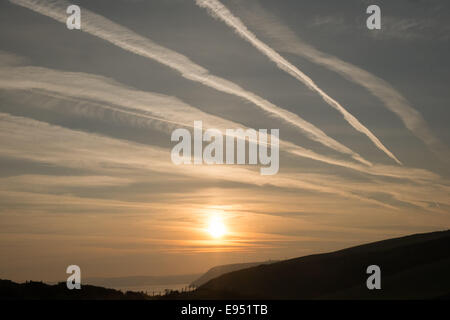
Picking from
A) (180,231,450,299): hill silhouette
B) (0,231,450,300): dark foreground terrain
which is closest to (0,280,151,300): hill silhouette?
(0,231,450,300): dark foreground terrain

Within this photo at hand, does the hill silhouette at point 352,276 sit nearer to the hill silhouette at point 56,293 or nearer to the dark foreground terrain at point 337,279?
the dark foreground terrain at point 337,279

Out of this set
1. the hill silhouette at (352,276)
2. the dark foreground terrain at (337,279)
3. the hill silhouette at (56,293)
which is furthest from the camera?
the hill silhouette at (352,276)

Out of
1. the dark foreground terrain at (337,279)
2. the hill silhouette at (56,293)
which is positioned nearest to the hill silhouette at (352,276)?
the dark foreground terrain at (337,279)

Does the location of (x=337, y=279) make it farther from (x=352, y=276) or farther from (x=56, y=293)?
(x=56, y=293)

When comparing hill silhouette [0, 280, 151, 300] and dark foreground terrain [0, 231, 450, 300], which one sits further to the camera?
dark foreground terrain [0, 231, 450, 300]

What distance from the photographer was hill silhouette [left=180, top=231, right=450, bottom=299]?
84.3 meters

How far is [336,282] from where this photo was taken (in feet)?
352

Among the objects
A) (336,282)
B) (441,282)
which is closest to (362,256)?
(336,282)

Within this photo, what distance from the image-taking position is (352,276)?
364 feet

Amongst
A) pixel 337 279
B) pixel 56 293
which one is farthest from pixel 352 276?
pixel 56 293

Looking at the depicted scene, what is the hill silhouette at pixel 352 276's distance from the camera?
277 feet

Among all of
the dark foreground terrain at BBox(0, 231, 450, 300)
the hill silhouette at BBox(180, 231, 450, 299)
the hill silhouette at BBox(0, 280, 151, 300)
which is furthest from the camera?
the hill silhouette at BBox(180, 231, 450, 299)

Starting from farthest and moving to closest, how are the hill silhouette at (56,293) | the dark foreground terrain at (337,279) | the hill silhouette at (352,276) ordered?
the hill silhouette at (352,276) < the dark foreground terrain at (337,279) < the hill silhouette at (56,293)

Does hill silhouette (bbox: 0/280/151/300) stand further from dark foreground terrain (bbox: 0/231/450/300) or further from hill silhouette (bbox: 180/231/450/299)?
hill silhouette (bbox: 180/231/450/299)
